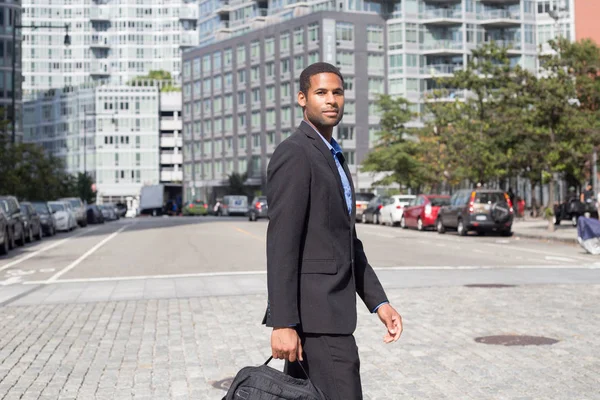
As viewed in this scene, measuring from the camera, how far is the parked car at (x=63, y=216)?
156 feet

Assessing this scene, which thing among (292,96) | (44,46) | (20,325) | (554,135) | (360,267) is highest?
(44,46)

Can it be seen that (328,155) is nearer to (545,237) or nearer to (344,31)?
(545,237)

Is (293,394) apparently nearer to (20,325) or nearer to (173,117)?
(20,325)

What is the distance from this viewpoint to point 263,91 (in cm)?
11488

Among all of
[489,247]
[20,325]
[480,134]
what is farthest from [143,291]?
[480,134]

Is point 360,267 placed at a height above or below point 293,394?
above

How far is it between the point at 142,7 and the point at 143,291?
160m

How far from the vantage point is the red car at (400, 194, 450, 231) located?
4088 cm

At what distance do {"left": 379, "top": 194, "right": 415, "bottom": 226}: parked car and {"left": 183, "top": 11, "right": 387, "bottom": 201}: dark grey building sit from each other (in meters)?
52.6

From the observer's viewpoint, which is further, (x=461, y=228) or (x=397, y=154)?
(x=397, y=154)

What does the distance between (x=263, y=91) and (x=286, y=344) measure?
367 ft

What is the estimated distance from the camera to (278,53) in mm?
112312

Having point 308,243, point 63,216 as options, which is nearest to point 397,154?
point 63,216

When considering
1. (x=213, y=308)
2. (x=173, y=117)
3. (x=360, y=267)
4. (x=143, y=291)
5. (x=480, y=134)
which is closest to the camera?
(x=360, y=267)
